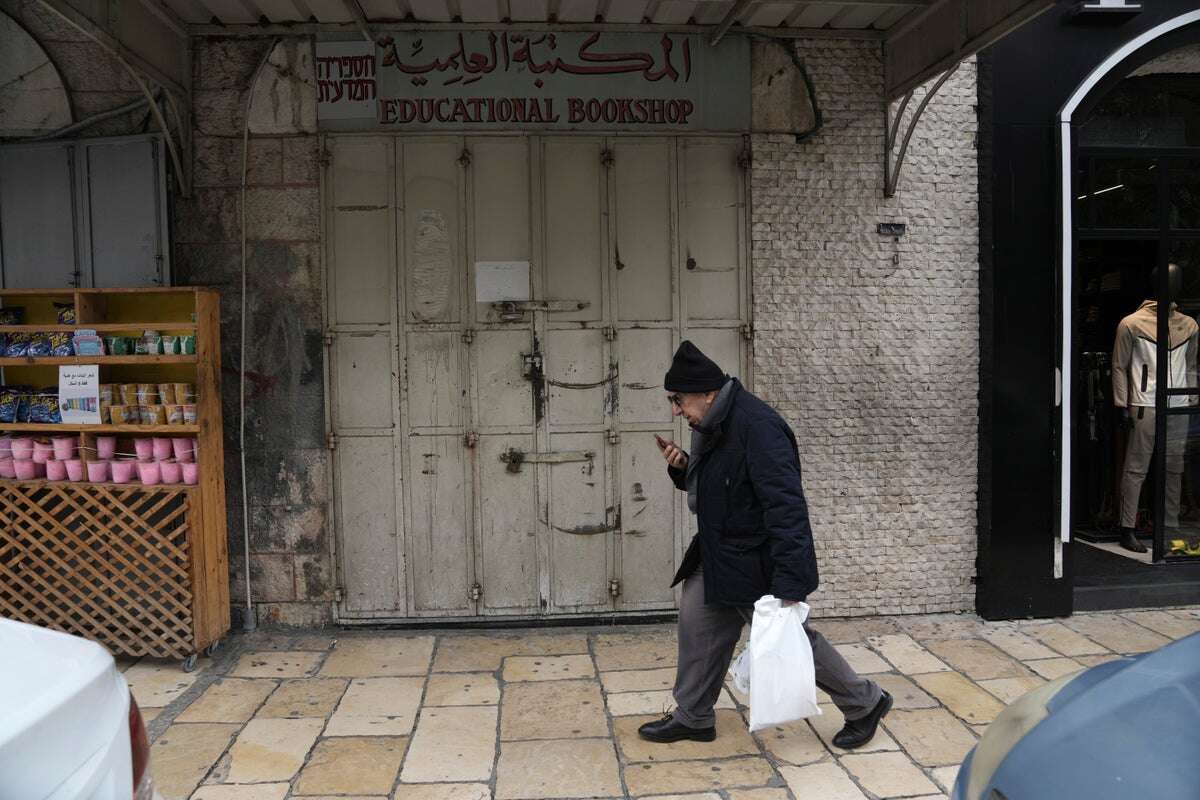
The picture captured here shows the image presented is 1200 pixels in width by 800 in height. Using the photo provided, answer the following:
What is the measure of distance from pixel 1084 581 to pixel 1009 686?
1.73 metres

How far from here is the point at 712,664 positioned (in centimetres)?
405

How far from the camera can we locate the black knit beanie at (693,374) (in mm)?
3811

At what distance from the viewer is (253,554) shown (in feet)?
18.4

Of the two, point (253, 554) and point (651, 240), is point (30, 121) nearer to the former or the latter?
point (253, 554)

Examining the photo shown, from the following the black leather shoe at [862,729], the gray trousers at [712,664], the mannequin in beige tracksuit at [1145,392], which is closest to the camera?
the gray trousers at [712,664]

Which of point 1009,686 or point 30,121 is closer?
point 1009,686

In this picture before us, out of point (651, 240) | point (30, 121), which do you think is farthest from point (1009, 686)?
point (30, 121)

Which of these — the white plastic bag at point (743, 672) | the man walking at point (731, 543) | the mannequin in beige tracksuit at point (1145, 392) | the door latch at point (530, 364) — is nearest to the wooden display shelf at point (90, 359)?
the door latch at point (530, 364)

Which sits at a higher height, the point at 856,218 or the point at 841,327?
the point at 856,218

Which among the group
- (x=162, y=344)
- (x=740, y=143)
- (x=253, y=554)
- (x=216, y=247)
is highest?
(x=740, y=143)

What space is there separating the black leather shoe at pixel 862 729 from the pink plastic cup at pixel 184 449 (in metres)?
3.88

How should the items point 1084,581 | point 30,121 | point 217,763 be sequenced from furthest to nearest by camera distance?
1. point 1084,581
2. point 30,121
3. point 217,763

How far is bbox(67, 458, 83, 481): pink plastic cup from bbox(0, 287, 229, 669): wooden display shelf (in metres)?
0.09

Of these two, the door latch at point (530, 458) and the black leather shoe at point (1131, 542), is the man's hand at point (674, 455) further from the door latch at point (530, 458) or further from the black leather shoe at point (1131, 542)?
the black leather shoe at point (1131, 542)
